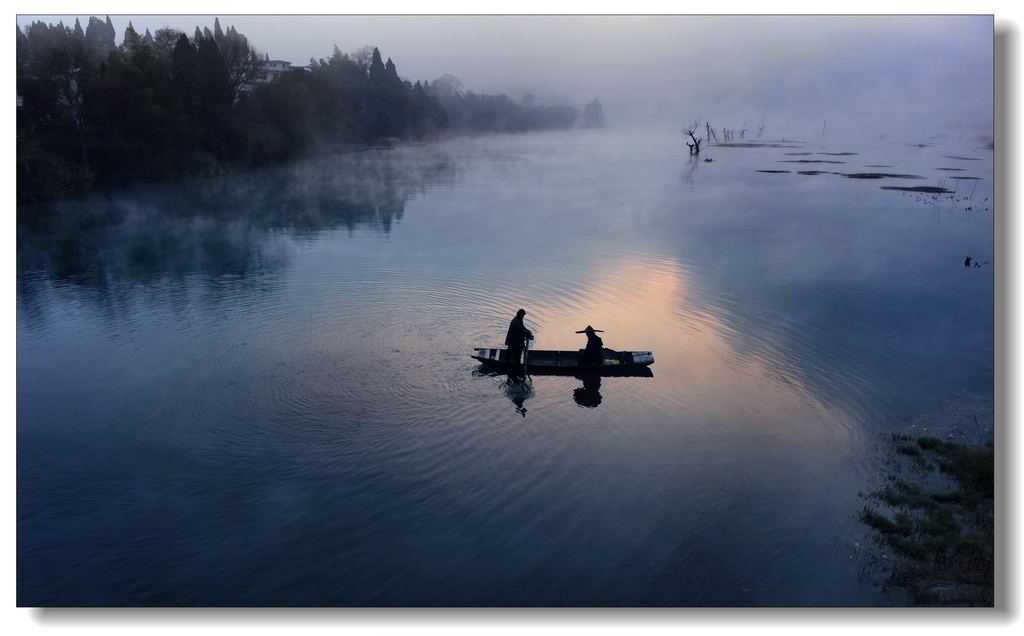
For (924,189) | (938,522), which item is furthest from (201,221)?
(924,189)

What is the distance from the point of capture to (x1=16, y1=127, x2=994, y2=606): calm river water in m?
6.88

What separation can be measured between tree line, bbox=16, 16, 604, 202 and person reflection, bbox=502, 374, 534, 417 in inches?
363

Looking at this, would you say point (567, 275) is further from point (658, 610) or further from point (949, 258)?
point (658, 610)

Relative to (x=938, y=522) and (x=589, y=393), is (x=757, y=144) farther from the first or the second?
(x=938, y=522)

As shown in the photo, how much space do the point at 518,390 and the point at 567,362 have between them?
1.24 meters

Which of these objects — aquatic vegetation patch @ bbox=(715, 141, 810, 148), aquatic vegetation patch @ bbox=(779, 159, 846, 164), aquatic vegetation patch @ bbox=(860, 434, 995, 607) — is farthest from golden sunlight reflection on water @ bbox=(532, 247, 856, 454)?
aquatic vegetation patch @ bbox=(715, 141, 810, 148)

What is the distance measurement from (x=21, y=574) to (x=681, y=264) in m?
16.5

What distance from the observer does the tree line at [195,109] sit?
18375mm

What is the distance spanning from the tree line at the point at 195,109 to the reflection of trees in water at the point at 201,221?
1070 mm

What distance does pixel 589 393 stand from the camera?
1137 centimetres

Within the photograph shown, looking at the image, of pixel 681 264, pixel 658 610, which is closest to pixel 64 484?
pixel 658 610

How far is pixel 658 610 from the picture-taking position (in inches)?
246

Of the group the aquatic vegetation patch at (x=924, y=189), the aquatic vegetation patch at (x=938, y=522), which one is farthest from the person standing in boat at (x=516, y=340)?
the aquatic vegetation patch at (x=924, y=189)

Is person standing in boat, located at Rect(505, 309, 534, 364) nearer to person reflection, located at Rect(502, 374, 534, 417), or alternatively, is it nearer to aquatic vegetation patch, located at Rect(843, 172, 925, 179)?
person reflection, located at Rect(502, 374, 534, 417)
